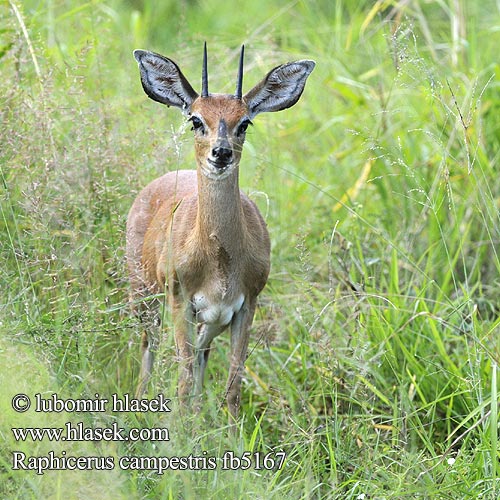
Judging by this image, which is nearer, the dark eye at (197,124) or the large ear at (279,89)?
the dark eye at (197,124)

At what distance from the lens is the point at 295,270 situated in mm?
5828

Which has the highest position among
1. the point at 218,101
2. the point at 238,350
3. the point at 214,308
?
the point at 218,101

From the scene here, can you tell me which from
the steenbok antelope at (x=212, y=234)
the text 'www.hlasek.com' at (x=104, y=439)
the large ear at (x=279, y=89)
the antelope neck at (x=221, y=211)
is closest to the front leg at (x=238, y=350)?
the steenbok antelope at (x=212, y=234)

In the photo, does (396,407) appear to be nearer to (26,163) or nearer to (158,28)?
(26,163)

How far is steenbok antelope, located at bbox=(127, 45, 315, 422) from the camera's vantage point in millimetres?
4402

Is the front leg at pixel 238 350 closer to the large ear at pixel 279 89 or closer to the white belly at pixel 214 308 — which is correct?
the white belly at pixel 214 308

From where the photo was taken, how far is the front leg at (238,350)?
4.71m

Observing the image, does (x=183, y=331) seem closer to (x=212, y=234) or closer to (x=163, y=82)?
(x=212, y=234)

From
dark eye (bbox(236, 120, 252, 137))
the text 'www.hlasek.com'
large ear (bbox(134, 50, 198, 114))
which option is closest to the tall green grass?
the text 'www.hlasek.com'

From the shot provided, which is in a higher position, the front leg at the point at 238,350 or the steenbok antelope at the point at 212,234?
the steenbok antelope at the point at 212,234

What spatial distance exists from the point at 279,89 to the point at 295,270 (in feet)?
4.70

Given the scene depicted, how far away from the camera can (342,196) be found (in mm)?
6770

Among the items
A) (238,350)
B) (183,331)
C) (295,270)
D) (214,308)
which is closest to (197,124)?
(214,308)

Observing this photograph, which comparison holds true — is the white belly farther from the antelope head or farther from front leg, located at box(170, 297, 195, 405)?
the antelope head
